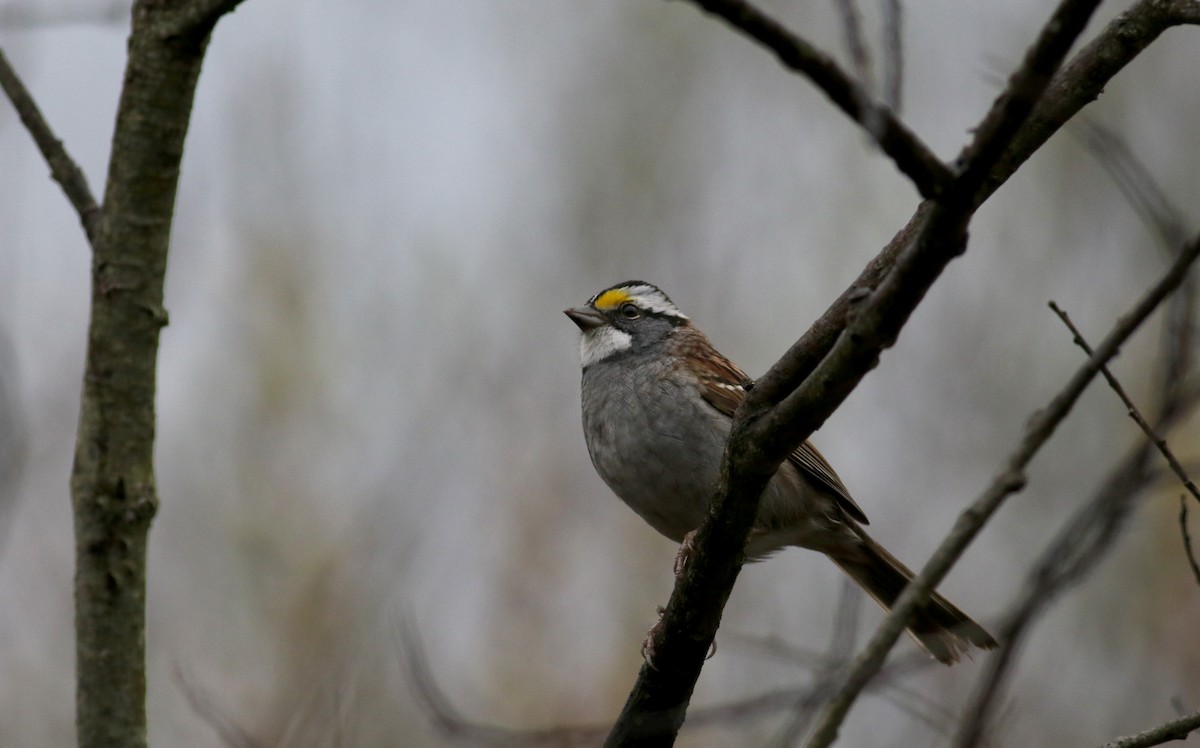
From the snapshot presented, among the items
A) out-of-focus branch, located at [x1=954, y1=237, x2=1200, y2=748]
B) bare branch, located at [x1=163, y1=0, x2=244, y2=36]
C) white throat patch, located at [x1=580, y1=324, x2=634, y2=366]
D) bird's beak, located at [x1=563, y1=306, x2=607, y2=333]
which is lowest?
out-of-focus branch, located at [x1=954, y1=237, x2=1200, y2=748]

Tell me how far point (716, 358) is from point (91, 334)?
3.56 meters

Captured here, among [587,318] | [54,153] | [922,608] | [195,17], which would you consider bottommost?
[922,608]

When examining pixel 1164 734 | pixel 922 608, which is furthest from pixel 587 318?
pixel 1164 734

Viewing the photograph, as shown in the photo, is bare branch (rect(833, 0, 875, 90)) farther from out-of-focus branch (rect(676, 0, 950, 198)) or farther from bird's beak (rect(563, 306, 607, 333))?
bird's beak (rect(563, 306, 607, 333))

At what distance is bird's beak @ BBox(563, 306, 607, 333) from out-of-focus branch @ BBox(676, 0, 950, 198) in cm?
430

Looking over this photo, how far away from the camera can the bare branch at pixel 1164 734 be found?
2.92 metres

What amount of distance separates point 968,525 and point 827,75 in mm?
888

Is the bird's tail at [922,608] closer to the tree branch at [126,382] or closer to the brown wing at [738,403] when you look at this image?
the brown wing at [738,403]

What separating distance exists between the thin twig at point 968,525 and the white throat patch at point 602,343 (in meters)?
4.14

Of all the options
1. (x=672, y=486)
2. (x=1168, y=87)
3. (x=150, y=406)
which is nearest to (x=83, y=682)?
(x=150, y=406)

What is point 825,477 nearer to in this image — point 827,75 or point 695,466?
point 695,466

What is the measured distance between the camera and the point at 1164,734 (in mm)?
2973

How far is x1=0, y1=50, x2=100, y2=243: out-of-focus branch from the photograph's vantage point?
3709 millimetres

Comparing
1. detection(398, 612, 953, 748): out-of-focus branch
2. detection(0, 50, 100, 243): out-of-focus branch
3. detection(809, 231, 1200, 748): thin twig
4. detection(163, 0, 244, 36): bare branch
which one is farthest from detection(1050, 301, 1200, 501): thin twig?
detection(0, 50, 100, 243): out-of-focus branch
